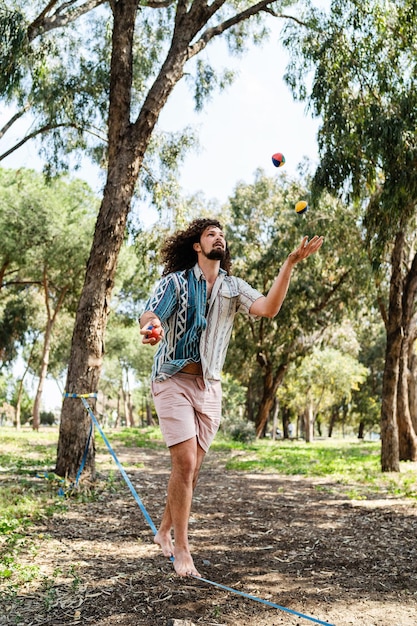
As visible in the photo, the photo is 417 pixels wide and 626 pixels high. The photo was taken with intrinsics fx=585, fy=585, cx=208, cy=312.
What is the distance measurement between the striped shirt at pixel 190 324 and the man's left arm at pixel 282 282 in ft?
0.31

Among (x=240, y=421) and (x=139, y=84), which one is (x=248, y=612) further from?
(x=240, y=421)

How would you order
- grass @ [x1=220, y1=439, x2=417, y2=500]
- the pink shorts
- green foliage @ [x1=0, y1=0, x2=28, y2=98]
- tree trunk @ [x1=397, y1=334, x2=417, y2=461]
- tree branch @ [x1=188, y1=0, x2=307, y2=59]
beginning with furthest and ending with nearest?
tree trunk @ [x1=397, y1=334, x2=417, y2=461], grass @ [x1=220, y1=439, x2=417, y2=500], tree branch @ [x1=188, y1=0, x2=307, y2=59], green foliage @ [x1=0, y1=0, x2=28, y2=98], the pink shorts

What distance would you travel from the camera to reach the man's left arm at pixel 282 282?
311 cm

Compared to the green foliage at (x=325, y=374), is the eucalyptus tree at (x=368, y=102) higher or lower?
higher

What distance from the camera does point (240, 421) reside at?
23.2 meters

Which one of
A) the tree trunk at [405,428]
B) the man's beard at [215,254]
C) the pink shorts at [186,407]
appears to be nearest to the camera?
the pink shorts at [186,407]

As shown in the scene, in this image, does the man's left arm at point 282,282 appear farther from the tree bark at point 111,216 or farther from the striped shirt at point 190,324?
the tree bark at point 111,216

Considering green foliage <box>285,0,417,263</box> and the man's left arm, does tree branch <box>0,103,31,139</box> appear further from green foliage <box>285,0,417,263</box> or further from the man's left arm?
the man's left arm

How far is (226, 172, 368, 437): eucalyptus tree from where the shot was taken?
1725 centimetres

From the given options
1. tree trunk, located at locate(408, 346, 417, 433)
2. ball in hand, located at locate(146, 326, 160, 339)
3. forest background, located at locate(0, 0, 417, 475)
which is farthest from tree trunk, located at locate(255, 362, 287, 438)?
ball in hand, located at locate(146, 326, 160, 339)

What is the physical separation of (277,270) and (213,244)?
53.7ft

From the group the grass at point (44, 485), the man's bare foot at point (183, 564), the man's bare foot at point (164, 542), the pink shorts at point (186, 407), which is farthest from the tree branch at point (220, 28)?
the man's bare foot at point (183, 564)

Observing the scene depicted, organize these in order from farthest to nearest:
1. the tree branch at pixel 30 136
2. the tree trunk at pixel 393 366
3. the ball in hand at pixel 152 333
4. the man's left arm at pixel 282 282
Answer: the tree branch at pixel 30 136 < the tree trunk at pixel 393 366 < the man's left arm at pixel 282 282 < the ball in hand at pixel 152 333

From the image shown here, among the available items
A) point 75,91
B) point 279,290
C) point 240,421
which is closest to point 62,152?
point 75,91
